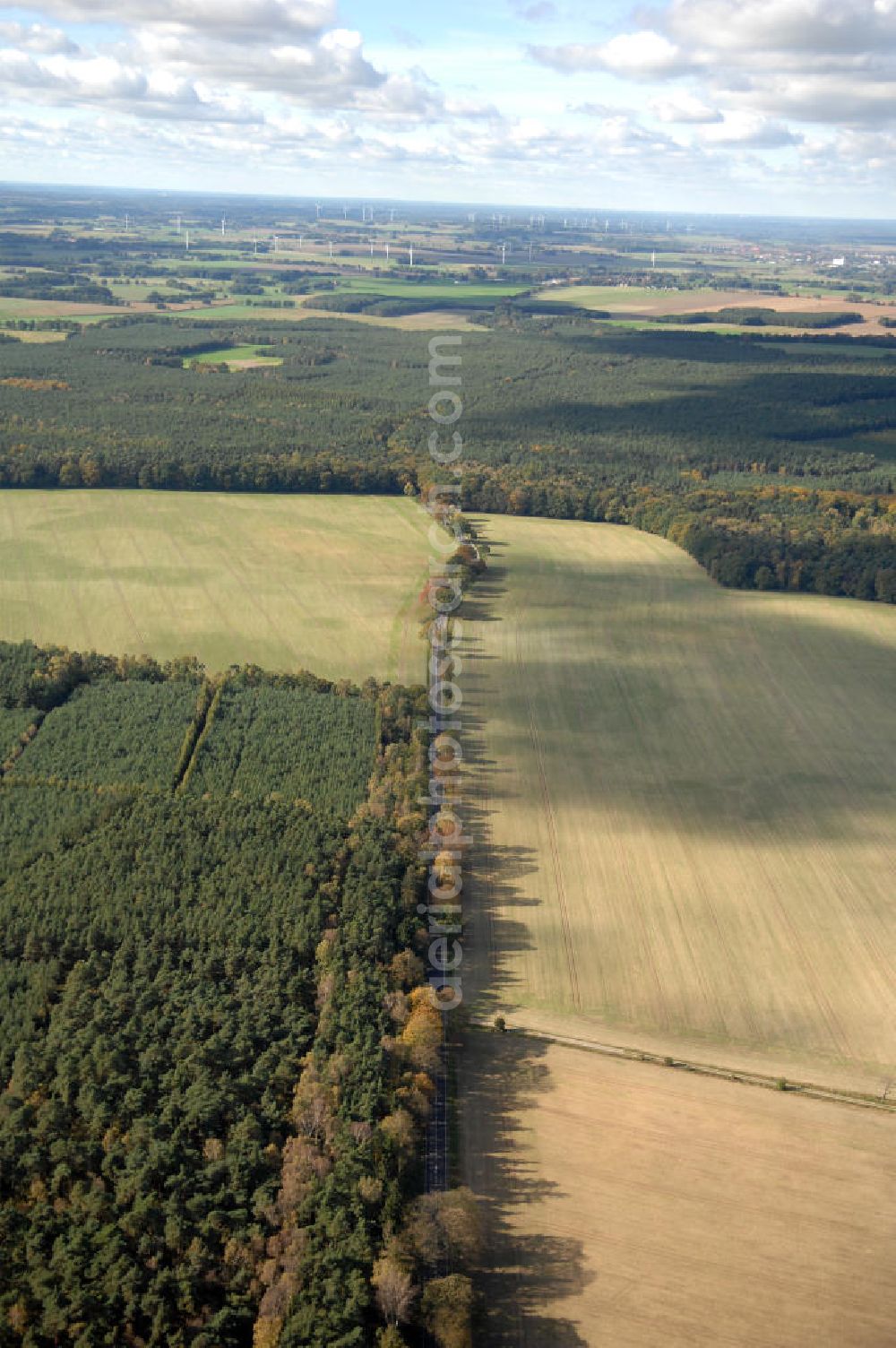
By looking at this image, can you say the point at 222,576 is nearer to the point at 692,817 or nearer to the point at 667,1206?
the point at 692,817

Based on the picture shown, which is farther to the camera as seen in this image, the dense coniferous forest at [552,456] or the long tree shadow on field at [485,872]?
the dense coniferous forest at [552,456]

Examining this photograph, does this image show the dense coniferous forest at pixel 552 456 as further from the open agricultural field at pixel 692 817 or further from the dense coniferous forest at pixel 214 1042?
the dense coniferous forest at pixel 214 1042

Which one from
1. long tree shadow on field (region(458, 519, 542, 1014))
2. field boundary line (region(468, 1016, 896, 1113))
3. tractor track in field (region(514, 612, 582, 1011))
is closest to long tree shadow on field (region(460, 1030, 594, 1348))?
field boundary line (region(468, 1016, 896, 1113))

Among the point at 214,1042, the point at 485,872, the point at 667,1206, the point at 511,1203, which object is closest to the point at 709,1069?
the point at 667,1206

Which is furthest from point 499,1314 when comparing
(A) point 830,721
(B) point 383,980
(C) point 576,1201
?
(A) point 830,721

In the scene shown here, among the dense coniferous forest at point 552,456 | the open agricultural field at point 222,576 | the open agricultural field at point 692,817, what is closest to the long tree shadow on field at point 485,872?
the open agricultural field at point 692,817

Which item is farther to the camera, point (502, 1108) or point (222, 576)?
point (222, 576)
